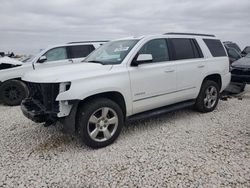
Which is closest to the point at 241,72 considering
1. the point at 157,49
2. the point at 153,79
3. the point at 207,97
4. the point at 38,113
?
the point at 207,97

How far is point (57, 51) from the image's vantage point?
26.0 ft

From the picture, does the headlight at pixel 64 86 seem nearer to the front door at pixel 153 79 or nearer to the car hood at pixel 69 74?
the car hood at pixel 69 74

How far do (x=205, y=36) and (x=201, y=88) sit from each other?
4.30ft

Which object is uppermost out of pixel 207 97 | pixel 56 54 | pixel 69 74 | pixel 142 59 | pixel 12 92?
pixel 56 54

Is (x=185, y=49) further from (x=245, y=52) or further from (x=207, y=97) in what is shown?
(x=245, y=52)

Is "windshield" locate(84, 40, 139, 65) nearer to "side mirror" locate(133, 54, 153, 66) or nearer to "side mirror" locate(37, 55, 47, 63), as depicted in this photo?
"side mirror" locate(133, 54, 153, 66)

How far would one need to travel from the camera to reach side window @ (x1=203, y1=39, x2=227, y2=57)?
5.81 meters

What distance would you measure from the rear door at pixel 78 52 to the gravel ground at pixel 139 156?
128 inches

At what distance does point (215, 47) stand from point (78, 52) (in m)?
4.45

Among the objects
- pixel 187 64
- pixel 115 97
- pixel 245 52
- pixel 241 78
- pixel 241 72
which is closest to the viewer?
pixel 115 97

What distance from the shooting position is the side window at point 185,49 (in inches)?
198

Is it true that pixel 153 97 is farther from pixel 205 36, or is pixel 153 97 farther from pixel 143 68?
pixel 205 36

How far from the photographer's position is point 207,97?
5812 mm

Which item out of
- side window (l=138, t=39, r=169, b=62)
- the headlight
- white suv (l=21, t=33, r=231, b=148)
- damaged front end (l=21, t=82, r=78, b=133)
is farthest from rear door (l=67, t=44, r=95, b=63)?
the headlight
